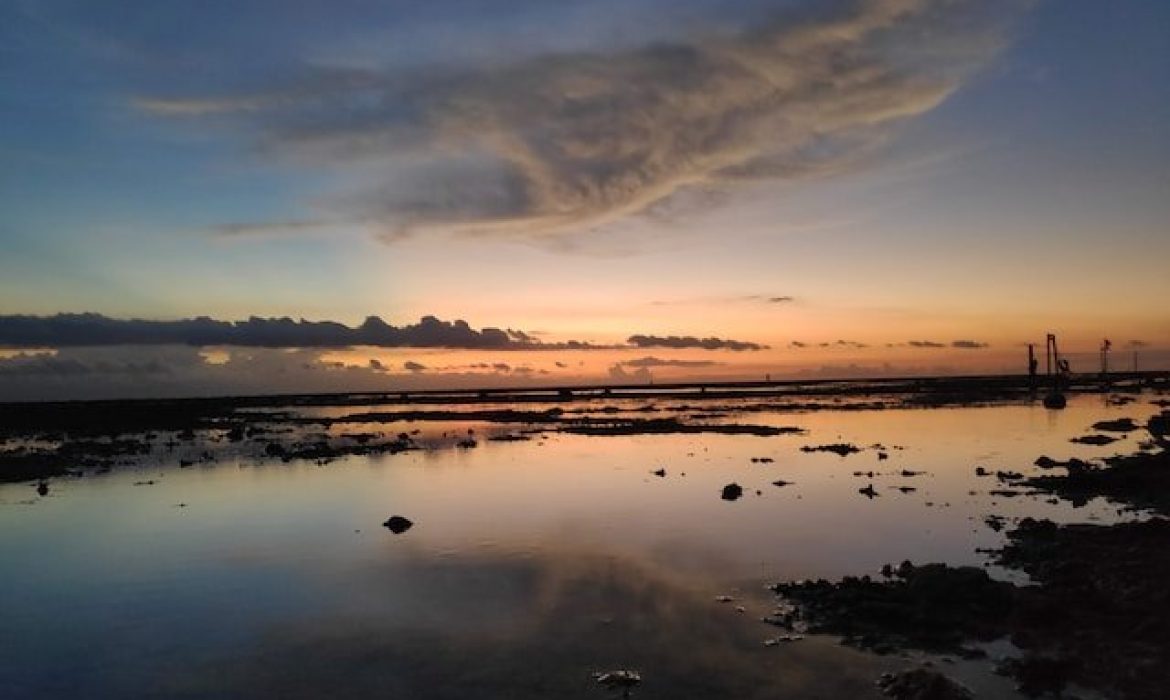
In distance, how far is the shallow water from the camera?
14.6 meters

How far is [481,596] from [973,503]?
19.9 metres

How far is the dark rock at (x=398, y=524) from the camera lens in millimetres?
27834

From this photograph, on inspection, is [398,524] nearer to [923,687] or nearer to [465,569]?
[465,569]

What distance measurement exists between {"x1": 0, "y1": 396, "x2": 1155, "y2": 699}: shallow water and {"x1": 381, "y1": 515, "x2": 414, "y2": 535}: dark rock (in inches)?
19.6

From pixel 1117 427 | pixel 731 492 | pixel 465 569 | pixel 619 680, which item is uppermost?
pixel 1117 427

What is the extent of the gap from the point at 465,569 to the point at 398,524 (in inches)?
Result: 264

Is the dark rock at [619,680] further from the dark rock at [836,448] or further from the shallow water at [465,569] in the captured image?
the dark rock at [836,448]

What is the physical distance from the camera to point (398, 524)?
92.0ft

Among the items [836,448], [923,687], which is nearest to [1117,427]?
[836,448]

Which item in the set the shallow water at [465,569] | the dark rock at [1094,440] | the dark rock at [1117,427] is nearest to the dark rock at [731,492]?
the shallow water at [465,569]

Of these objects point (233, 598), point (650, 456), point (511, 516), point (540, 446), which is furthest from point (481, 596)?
point (540, 446)

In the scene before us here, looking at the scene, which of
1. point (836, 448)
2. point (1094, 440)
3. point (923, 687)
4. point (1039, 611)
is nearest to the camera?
point (923, 687)

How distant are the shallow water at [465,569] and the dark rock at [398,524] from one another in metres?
0.50

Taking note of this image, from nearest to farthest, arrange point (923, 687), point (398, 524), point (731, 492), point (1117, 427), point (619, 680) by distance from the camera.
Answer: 1. point (923, 687)
2. point (619, 680)
3. point (398, 524)
4. point (731, 492)
5. point (1117, 427)
